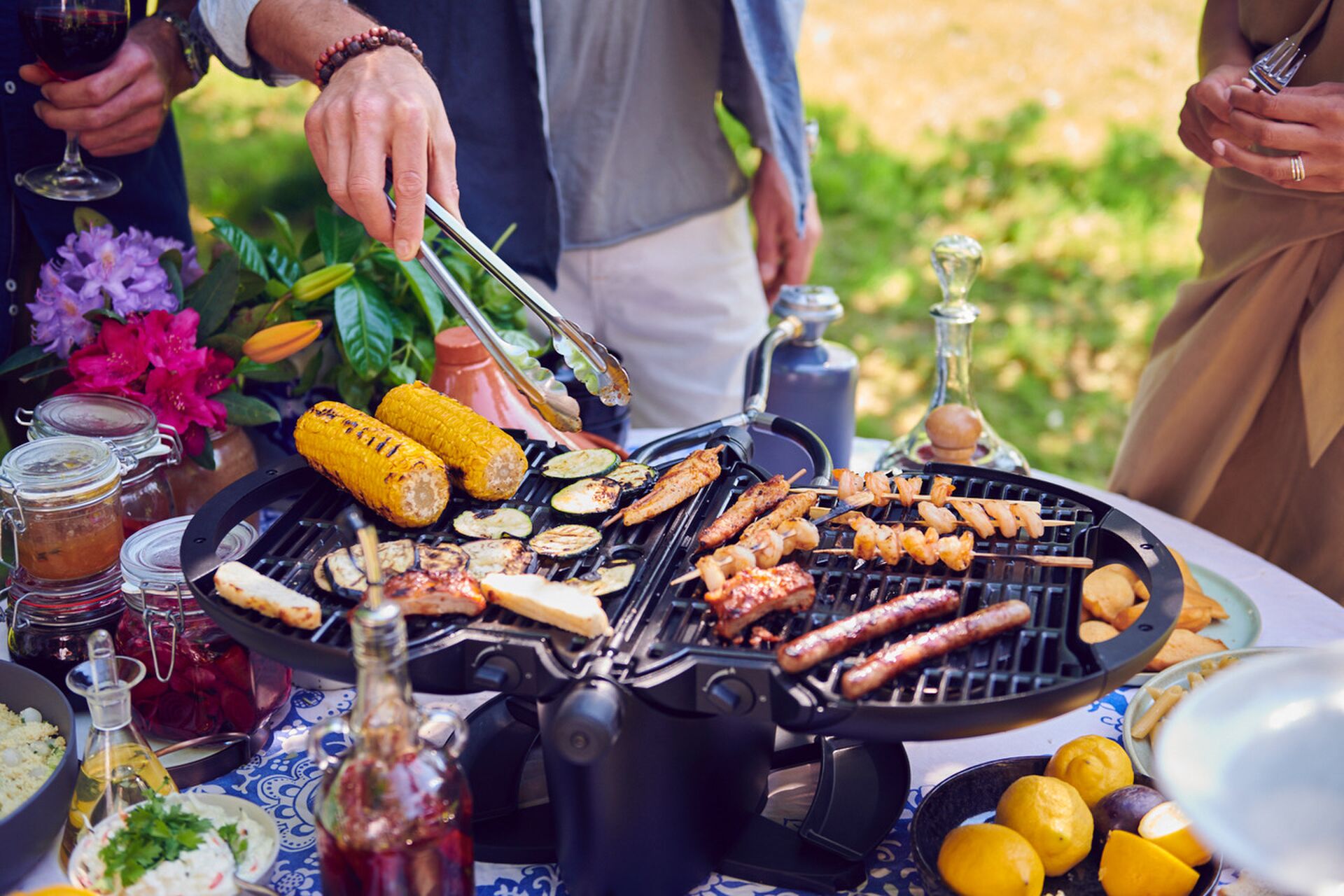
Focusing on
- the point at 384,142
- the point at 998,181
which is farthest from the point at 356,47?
the point at 998,181

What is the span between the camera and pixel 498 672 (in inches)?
53.1

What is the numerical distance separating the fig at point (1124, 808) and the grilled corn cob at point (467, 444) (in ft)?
3.28

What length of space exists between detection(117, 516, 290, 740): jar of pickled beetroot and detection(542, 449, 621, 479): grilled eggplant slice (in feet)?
1.67

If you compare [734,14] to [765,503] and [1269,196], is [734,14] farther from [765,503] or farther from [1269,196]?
[765,503]

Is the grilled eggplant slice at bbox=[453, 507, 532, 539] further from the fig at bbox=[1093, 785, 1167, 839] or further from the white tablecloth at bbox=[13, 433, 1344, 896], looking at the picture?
the fig at bbox=[1093, 785, 1167, 839]

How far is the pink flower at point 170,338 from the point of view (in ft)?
6.75

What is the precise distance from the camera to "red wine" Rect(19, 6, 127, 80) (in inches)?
87.4

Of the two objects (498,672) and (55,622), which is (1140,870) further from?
(55,622)

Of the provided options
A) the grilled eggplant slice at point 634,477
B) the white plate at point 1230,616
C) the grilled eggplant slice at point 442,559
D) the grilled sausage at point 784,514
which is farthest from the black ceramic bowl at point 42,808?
the white plate at point 1230,616

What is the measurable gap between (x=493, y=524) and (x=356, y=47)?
0.94 meters

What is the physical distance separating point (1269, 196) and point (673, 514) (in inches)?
65.0

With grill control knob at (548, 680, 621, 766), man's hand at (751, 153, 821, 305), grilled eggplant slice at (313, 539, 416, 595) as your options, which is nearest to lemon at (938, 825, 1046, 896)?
grill control knob at (548, 680, 621, 766)

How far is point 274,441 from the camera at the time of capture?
254 cm

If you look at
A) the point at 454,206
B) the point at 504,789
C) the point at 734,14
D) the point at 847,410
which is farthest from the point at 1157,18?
the point at 504,789
